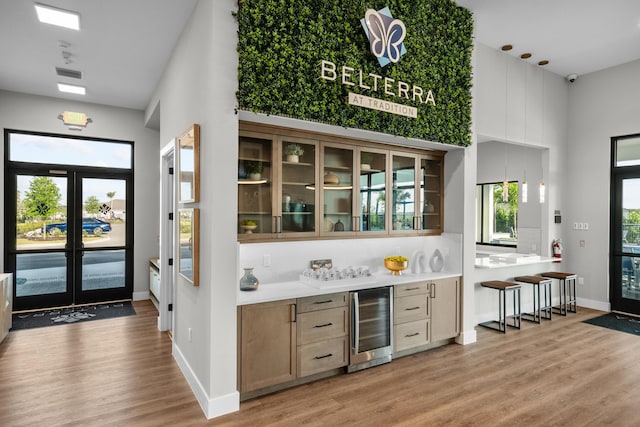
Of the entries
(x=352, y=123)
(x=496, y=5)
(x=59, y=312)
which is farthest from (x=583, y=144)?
(x=59, y=312)

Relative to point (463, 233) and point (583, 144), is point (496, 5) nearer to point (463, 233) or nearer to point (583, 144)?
point (463, 233)

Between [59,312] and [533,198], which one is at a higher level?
[533,198]

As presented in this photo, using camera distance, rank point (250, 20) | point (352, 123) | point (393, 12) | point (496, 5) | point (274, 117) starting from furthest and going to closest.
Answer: point (496, 5) < point (393, 12) < point (352, 123) < point (274, 117) < point (250, 20)

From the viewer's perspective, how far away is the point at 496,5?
13.5 feet

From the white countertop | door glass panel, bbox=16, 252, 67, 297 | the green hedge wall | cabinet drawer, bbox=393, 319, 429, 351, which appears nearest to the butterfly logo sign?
the green hedge wall

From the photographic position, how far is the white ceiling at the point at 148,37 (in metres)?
3.51

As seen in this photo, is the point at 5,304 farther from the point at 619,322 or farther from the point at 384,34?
the point at 619,322

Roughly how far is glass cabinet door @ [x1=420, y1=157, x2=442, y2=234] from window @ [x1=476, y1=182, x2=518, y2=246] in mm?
3442

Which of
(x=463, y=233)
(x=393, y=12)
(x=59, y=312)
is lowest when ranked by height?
(x=59, y=312)

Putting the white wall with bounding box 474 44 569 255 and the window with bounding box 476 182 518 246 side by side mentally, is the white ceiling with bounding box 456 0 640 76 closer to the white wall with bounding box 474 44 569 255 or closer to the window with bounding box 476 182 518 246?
the white wall with bounding box 474 44 569 255

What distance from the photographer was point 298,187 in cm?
360

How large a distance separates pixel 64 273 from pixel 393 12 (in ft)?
20.7

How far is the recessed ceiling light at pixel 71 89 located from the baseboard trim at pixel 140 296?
3.44 m

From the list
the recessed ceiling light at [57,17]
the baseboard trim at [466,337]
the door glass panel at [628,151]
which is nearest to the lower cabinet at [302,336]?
the baseboard trim at [466,337]
